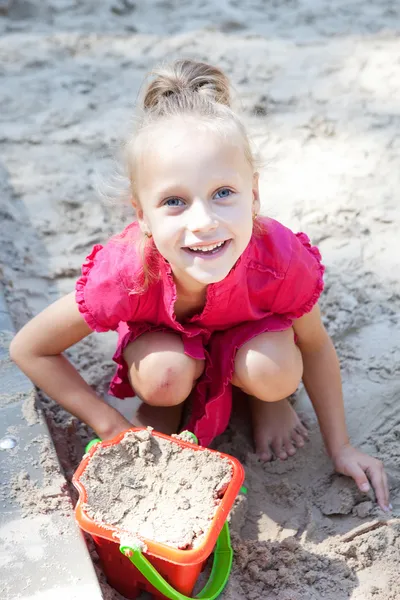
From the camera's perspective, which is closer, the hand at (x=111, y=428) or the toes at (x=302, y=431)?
the hand at (x=111, y=428)

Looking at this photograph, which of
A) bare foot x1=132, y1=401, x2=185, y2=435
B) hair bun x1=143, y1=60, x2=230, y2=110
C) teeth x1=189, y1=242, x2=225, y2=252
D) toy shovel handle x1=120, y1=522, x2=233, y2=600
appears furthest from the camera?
bare foot x1=132, y1=401, x2=185, y2=435

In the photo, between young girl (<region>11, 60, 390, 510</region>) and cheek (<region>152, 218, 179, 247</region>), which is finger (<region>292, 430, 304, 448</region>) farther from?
cheek (<region>152, 218, 179, 247</region>)

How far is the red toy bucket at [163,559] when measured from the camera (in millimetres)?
1374

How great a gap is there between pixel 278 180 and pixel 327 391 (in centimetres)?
100

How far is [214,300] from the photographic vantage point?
166cm

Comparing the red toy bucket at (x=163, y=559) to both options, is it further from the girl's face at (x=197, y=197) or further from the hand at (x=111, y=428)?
the girl's face at (x=197, y=197)

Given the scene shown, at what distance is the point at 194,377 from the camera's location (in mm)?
1757

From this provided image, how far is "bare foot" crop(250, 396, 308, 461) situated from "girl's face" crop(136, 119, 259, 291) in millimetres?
518

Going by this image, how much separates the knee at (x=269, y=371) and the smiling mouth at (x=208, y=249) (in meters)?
0.32

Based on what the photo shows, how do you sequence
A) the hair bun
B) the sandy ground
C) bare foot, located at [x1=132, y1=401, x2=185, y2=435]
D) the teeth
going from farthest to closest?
bare foot, located at [x1=132, y1=401, x2=185, y2=435]
the sandy ground
the hair bun
the teeth

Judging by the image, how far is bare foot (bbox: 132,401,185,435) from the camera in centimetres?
187

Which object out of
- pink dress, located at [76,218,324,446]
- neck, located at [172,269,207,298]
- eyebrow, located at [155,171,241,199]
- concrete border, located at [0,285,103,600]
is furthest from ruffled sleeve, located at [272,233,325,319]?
concrete border, located at [0,285,103,600]

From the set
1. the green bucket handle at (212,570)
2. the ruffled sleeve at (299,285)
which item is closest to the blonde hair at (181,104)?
the ruffled sleeve at (299,285)

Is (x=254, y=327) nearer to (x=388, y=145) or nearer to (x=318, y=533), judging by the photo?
(x=318, y=533)
